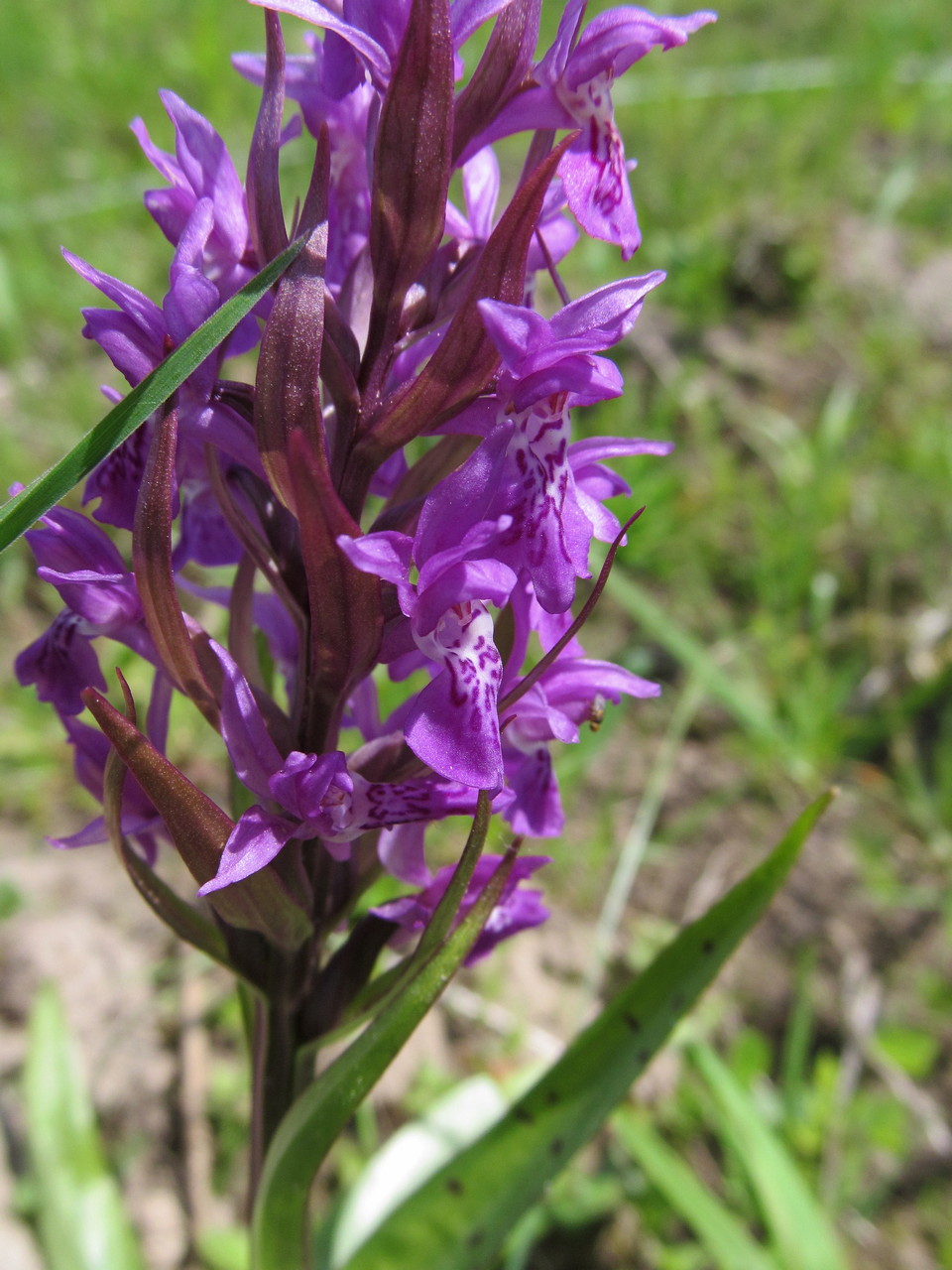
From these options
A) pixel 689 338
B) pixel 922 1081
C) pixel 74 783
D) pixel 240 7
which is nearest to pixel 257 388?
pixel 74 783

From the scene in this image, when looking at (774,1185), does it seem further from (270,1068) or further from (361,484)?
(361,484)

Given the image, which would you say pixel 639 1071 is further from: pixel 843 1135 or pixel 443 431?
pixel 843 1135

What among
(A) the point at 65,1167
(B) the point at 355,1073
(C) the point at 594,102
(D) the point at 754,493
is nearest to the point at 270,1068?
(B) the point at 355,1073

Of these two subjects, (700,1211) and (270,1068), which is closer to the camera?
(270,1068)

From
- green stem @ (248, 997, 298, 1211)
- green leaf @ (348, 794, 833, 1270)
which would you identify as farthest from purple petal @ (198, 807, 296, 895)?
green leaf @ (348, 794, 833, 1270)

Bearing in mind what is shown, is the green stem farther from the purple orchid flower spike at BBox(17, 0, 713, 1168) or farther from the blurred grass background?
the blurred grass background

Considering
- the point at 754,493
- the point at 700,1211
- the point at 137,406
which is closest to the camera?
the point at 137,406

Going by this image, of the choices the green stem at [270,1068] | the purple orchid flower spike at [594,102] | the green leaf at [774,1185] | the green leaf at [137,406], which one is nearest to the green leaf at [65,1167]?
the green stem at [270,1068]
